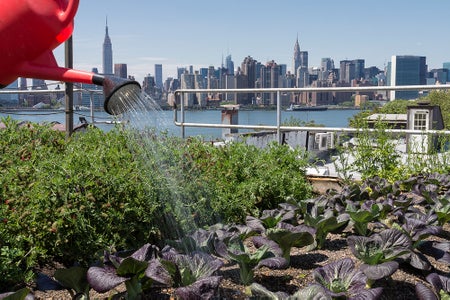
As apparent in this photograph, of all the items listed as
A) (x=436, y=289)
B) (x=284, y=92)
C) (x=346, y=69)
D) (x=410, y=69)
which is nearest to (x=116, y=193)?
(x=436, y=289)

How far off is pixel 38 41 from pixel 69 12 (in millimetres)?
237

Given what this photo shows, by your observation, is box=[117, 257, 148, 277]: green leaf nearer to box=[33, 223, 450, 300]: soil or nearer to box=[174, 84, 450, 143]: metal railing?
box=[33, 223, 450, 300]: soil

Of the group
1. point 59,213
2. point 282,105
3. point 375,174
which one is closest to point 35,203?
point 59,213

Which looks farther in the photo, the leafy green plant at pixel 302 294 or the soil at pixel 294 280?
the soil at pixel 294 280

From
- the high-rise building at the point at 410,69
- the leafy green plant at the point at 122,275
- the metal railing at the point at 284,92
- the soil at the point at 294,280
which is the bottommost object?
the soil at the point at 294,280

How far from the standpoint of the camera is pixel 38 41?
2938 millimetres

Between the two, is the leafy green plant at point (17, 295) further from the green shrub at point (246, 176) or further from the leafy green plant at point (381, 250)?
the green shrub at point (246, 176)

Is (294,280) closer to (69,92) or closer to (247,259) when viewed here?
(247,259)

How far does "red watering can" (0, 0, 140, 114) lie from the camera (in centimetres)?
281

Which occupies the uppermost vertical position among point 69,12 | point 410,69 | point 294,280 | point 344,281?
point 410,69

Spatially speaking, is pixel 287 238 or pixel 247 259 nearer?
pixel 247 259

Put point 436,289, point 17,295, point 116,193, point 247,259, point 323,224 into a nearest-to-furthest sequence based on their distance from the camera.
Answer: point 17,295 → point 436,289 → point 247,259 → point 323,224 → point 116,193

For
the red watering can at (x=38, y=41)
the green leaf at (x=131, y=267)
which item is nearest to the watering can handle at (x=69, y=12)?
the red watering can at (x=38, y=41)

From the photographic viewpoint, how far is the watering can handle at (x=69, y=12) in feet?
9.53
